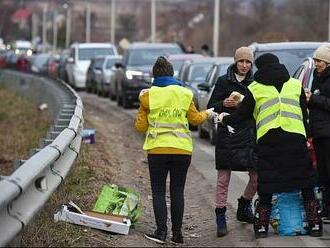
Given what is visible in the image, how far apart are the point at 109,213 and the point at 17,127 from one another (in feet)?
49.8

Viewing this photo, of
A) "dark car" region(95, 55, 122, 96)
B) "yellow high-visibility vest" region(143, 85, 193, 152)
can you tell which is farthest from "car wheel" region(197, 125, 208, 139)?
"dark car" region(95, 55, 122, 96)

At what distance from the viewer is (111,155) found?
15.2 metres

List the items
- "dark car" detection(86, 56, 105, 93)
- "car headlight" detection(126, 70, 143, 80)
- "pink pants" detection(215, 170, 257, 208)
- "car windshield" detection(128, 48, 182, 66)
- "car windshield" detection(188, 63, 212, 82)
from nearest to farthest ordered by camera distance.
Answer: "pink pants" detection(215, 170, 257, 208) < "car windshield" detection(188, 63, 212, 82) < "car headlight" detection(126, 70, 143, 80) < "car windshield" detection(128, 48, 182, 66) < "dark car" detection(86, 56, 105, 93)

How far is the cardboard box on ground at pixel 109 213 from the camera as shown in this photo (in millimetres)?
8320

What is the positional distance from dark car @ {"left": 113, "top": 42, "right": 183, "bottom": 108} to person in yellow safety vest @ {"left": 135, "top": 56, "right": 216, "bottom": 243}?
18.1m

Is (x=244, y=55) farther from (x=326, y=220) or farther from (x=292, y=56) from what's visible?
(x=292, y=56)

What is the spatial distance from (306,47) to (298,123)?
6806 millimetres

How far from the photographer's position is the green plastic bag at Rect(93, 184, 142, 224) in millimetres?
8695

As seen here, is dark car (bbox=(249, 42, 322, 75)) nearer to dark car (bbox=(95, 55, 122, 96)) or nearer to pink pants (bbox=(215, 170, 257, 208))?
pink pants (bbox=(215, 170, 257, 208))

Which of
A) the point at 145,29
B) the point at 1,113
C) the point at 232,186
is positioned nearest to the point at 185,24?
the point at 145,29

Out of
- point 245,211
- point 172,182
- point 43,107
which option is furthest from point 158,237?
point 43,107

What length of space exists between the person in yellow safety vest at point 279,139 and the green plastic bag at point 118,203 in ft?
4.23

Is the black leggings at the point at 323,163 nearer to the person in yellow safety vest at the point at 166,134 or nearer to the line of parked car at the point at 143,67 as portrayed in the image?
the person in yellow safety vest at the point at 166,134

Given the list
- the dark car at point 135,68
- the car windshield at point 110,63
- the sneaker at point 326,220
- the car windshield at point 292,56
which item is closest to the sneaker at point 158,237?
the sneaker at point 326,220
